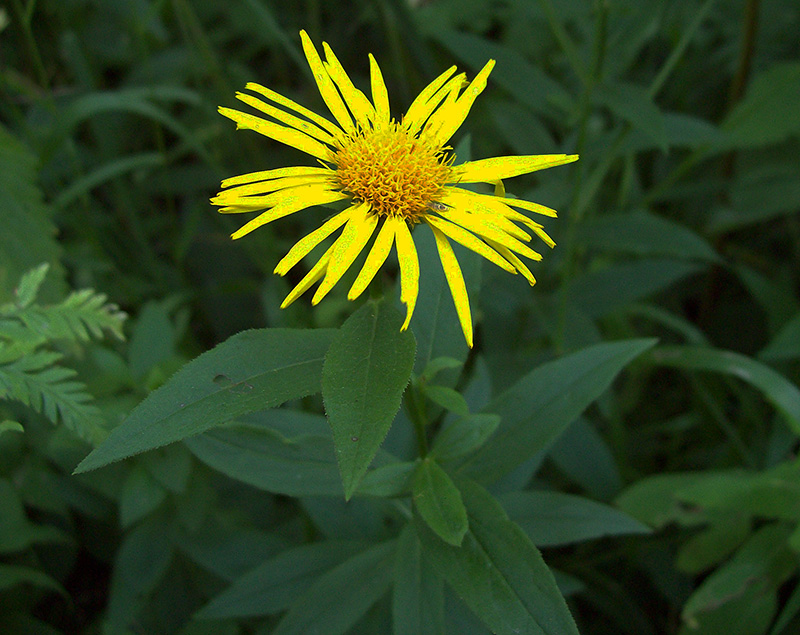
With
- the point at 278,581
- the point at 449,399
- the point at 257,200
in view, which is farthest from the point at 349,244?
the point at 278,581

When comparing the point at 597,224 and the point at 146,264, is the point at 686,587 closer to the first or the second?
the point at 597,224

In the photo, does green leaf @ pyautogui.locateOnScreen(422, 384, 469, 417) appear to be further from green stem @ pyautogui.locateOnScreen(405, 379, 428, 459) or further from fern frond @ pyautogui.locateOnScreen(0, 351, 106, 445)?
fern frond @ pyautogui.locateOnScreen(0, 351, 106, 445)

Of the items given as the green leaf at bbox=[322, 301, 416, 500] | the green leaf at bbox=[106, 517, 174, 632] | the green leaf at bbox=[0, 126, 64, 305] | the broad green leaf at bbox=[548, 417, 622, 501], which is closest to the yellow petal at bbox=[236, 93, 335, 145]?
the green leaf at bbox=[322, 301, 416, 500]

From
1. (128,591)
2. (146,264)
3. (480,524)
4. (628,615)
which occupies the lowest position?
(628,615)

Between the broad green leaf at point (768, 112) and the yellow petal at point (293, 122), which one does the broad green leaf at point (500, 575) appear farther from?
the broad green leaf at point (768, 112)

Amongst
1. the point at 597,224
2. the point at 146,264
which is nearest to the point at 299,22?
the point at 146,264

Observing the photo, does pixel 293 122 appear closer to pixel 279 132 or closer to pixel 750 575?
pixel 279 132
